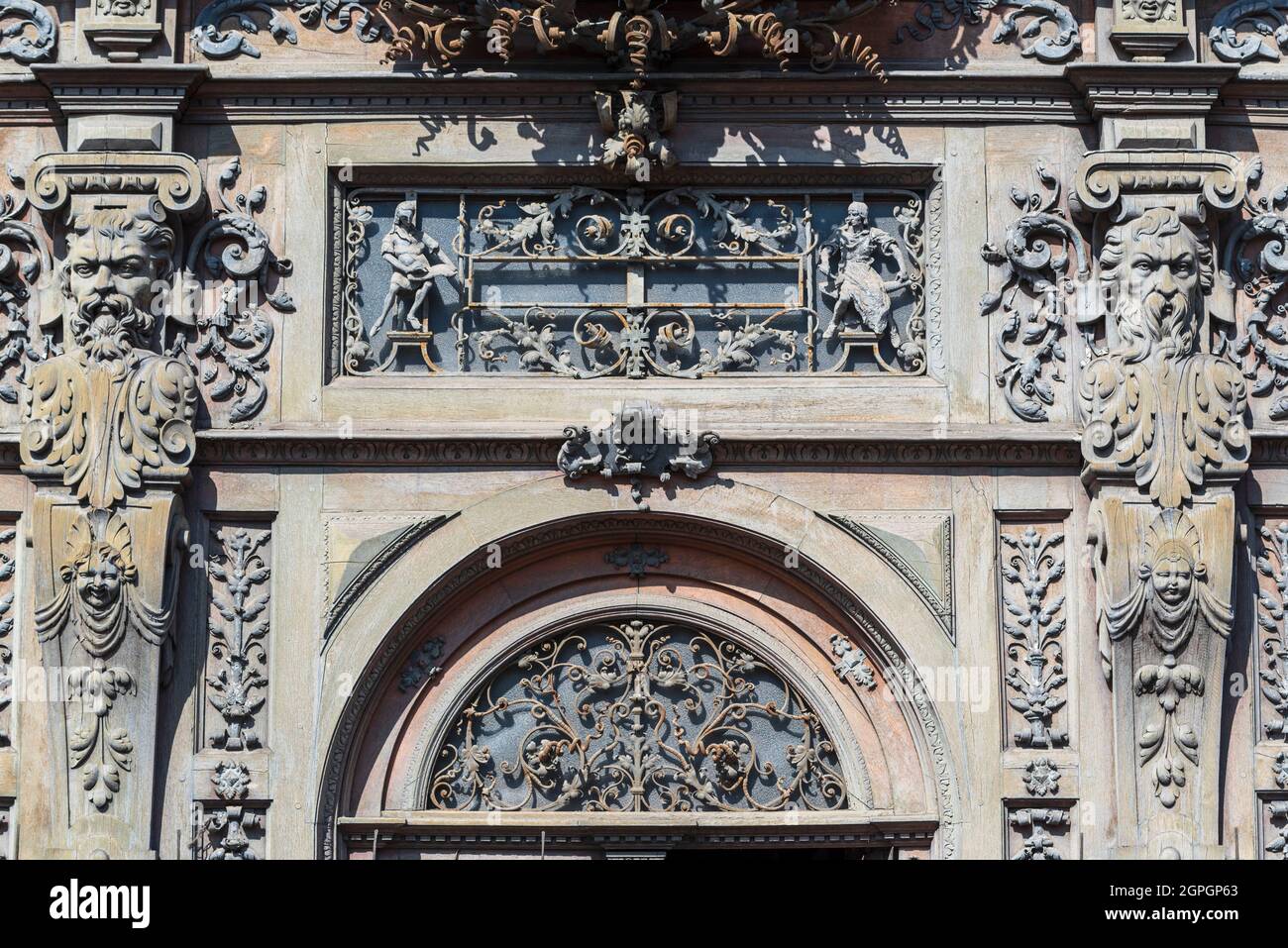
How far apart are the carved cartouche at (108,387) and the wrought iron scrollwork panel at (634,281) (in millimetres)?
916

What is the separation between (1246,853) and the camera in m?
11.5

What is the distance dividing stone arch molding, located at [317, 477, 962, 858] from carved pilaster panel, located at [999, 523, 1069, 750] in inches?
13.0

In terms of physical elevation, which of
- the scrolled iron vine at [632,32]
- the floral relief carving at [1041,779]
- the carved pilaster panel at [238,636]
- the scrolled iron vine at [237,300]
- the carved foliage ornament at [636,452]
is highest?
the scrolled iron vine at [632,32]

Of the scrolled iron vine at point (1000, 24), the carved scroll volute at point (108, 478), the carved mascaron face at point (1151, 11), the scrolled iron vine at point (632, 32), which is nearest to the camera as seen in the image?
the carved scroll volute at point (108, 478)

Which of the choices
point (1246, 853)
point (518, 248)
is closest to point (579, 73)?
point (518, 248)

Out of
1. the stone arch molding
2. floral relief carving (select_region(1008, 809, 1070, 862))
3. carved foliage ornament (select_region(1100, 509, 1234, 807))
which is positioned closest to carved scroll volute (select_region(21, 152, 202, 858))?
the stone arch molding

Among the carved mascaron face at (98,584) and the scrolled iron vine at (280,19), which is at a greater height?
the scrolled iron vine at (280,19)

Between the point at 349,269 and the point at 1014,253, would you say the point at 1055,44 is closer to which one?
the point at 1014,253

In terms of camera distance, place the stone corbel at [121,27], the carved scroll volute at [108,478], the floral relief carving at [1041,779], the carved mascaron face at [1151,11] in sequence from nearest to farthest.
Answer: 1. the carved scroll volute at [108,478]
2. the floral relief carving at [1041,779]
3. the stone corbel at [121,27]
4. the carved mascaron face at [1151,11]

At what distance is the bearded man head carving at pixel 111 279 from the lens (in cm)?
1172

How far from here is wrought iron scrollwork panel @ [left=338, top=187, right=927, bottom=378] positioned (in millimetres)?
12086

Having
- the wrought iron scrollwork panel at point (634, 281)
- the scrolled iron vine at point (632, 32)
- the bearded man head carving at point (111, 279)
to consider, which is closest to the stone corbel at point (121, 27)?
the bearded man head carving at point (111, 279)

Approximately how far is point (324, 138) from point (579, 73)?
1.30 meters

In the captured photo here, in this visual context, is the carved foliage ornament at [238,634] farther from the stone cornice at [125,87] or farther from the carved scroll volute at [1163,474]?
the carved scroll volute at [1163,474]
